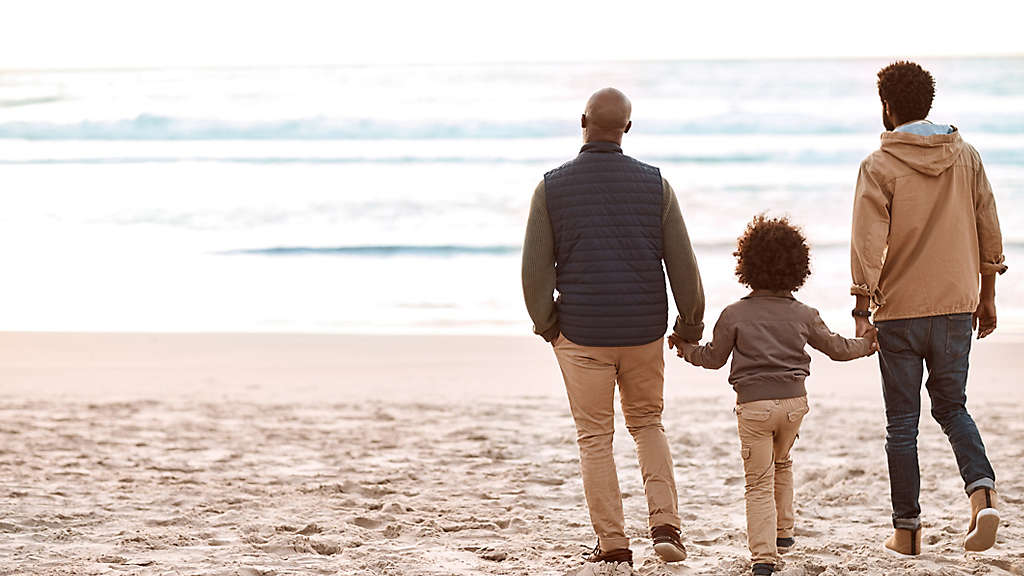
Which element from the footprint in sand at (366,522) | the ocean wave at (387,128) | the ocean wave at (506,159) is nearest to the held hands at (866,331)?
the footprint in sand at (366,522)

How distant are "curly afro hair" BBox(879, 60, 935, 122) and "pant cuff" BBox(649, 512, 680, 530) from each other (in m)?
1.68

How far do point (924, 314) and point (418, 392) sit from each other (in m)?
4.38

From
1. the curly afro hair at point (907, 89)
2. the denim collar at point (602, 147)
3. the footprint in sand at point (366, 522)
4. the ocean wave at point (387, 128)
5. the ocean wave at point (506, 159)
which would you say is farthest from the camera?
the ocean wave at point (387, 128)

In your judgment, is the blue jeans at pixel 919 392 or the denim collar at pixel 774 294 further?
the blue jeans at pixel 919 392

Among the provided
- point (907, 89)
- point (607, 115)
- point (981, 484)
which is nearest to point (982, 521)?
point (981, 484)

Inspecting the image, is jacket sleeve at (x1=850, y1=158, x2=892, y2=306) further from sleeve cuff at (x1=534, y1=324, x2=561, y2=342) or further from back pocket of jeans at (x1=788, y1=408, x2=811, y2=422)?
sleeve cuff at (x1=534, y1=324, x2=561, y2=342)

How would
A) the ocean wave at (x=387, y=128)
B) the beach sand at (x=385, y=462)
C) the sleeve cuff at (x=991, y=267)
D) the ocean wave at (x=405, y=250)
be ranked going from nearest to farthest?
the sleeve cuff at (x=991, y=267) → the beach sand at (x=385, y=462) → the ocean wave at (x=405, y=250) → the ocean wave at (x=387, y=128)

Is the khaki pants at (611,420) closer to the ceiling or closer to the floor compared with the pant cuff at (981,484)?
closer to the ceiling

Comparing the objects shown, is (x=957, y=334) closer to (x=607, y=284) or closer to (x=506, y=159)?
(x=607, y=284)

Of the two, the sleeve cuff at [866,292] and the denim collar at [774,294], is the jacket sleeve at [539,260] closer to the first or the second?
the denim collar at [774,294]

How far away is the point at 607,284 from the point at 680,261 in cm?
28

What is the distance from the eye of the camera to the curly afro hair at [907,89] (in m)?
4.14

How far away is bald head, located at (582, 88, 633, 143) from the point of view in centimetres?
400

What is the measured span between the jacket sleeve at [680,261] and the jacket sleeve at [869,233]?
0.56m
